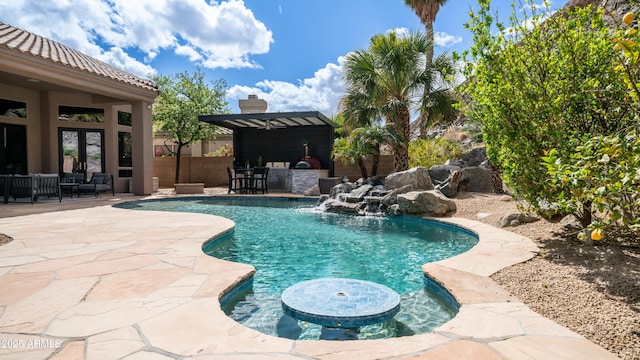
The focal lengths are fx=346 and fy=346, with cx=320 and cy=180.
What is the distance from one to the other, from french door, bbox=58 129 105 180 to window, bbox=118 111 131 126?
0.86 metres

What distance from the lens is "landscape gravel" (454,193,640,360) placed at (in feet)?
7.36

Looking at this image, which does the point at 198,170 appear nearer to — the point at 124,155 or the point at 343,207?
the point at 124,155

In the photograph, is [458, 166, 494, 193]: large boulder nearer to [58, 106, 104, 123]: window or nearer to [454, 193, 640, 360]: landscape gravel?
[454, 193, 640, 360]: landscape gravel

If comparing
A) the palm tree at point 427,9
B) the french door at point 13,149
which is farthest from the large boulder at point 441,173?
the french door at point 13,149

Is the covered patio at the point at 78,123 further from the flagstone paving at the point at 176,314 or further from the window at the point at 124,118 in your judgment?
the flagstone paving at the point at 176,314

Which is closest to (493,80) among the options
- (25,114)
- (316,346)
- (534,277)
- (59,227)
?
(534,277)

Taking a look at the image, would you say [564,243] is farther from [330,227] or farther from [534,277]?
[330,227]

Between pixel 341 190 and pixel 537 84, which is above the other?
pixel 537 84

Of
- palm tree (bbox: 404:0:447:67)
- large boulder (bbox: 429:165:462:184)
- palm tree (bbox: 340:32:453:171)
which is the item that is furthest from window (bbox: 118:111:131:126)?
palm tree (bbox: 404:0:447:67)

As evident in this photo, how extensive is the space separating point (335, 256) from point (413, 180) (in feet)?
18.9

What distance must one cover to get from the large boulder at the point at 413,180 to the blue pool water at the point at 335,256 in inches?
77.7

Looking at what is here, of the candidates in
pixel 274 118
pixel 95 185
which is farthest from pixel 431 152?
pixel 95 185

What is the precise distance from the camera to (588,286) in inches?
121

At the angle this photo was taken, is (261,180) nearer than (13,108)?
No
